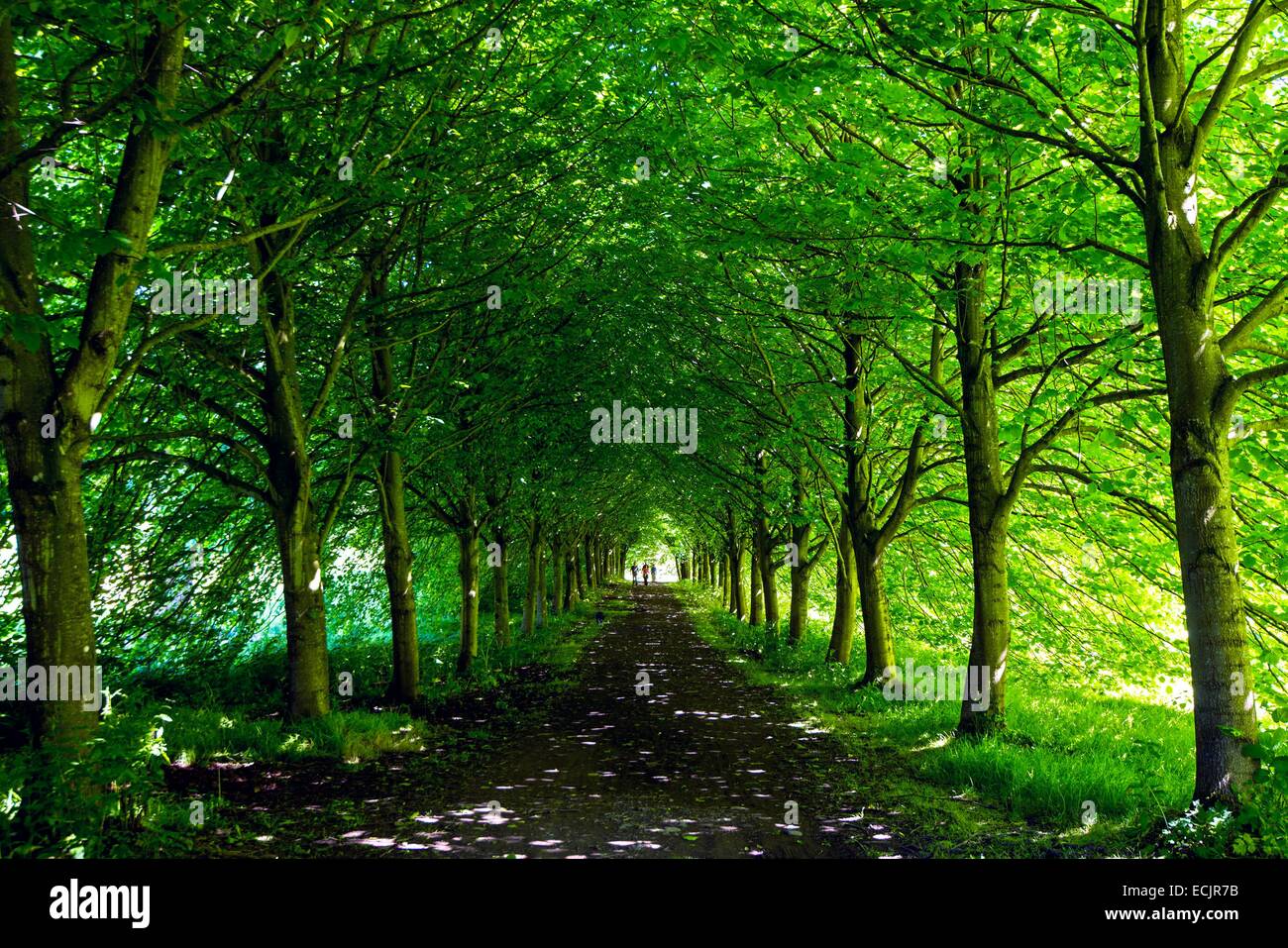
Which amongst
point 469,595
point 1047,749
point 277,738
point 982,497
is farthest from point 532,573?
point 1047,749

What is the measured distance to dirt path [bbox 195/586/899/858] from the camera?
632cm

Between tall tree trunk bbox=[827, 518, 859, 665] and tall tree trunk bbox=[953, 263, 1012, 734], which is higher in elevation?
tall tree trunk bbox=[953, 263, 1012, 734]

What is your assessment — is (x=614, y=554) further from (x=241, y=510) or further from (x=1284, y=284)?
(x=1284, y=284)

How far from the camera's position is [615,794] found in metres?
7.95

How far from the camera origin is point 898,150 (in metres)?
11.7

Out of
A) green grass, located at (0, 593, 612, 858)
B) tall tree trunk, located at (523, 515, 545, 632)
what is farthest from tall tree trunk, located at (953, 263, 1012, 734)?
tall tree trunk, located at (523, 515, 545, 632)

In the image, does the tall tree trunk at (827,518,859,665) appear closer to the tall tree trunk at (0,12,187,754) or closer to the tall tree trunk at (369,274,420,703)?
the tall tree trunk at (369,274,420,703)

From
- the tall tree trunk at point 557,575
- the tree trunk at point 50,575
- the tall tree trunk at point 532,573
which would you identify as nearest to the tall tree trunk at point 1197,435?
the tree trunk at point 50,575

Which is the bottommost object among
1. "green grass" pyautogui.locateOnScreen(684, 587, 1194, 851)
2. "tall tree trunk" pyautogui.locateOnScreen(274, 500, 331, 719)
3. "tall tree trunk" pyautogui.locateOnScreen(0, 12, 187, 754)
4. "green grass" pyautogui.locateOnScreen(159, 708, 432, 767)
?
"green grass" pyautogui.locateOnScreen(684, 587, 1194, 851)

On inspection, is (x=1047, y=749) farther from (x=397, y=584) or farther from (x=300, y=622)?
(x=397, y=584)

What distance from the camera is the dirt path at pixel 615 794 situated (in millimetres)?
6324

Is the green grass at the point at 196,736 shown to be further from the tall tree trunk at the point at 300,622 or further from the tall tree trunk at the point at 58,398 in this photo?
the tall tree trunk at the point at 58,398

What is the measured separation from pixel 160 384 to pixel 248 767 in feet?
14.8
